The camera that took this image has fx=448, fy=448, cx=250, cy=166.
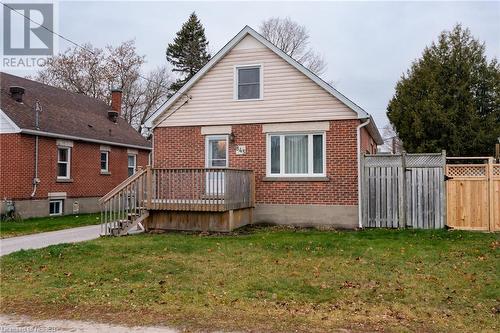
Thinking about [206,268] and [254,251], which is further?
[254,251]

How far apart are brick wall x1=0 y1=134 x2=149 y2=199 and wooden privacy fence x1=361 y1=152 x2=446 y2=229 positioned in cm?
1337

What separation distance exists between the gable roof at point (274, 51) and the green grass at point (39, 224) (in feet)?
16.0

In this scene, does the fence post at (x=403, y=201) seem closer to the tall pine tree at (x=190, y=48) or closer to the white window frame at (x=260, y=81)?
the white window frame at (x=260, y=81)

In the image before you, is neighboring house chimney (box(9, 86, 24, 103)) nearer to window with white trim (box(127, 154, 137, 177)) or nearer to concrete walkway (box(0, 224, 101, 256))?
window with white trim (box(127, 154, 137, 177))

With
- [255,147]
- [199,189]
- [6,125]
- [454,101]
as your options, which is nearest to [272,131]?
[255,147]

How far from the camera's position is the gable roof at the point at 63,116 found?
1883 centimetres

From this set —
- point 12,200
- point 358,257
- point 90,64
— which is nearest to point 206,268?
point 358,257

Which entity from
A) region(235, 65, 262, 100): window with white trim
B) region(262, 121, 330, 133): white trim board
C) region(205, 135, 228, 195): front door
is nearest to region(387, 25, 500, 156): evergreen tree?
region(262, 121, 330, 133): white trim board

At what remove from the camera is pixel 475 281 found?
7234 mm

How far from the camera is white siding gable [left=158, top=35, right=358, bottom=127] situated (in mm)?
14133

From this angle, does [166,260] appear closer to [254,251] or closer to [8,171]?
[254,251]

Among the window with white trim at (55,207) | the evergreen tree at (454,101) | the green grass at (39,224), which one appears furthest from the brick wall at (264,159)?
the evergreen tree at (454,101)

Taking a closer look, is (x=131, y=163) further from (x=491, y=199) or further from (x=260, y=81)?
(x=491, y=199)

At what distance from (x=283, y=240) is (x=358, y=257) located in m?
2.49
